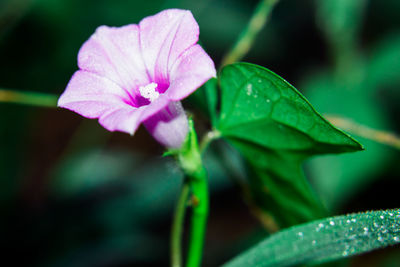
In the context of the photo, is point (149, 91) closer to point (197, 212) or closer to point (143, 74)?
point (143, 74)

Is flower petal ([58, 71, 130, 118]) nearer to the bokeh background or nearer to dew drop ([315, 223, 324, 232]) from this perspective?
dew drop ([315, 223, 324, 232])

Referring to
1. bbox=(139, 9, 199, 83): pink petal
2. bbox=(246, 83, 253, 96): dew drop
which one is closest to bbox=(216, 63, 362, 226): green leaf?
bbox=(246, 83, 253, 96): dew drop

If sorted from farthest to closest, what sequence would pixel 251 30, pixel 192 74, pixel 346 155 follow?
pixel 346 155 < pixel 251 30 < pixel 192 74

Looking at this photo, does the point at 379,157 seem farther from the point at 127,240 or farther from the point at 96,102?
the point at 96,102

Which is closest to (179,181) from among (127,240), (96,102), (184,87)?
(127,240)

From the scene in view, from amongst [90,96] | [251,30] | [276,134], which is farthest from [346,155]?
[90,96]

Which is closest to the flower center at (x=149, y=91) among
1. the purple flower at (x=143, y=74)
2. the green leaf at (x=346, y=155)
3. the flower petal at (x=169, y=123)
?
the purple flower at (x=143, y=74)

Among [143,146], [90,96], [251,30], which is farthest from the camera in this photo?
[143,146]
